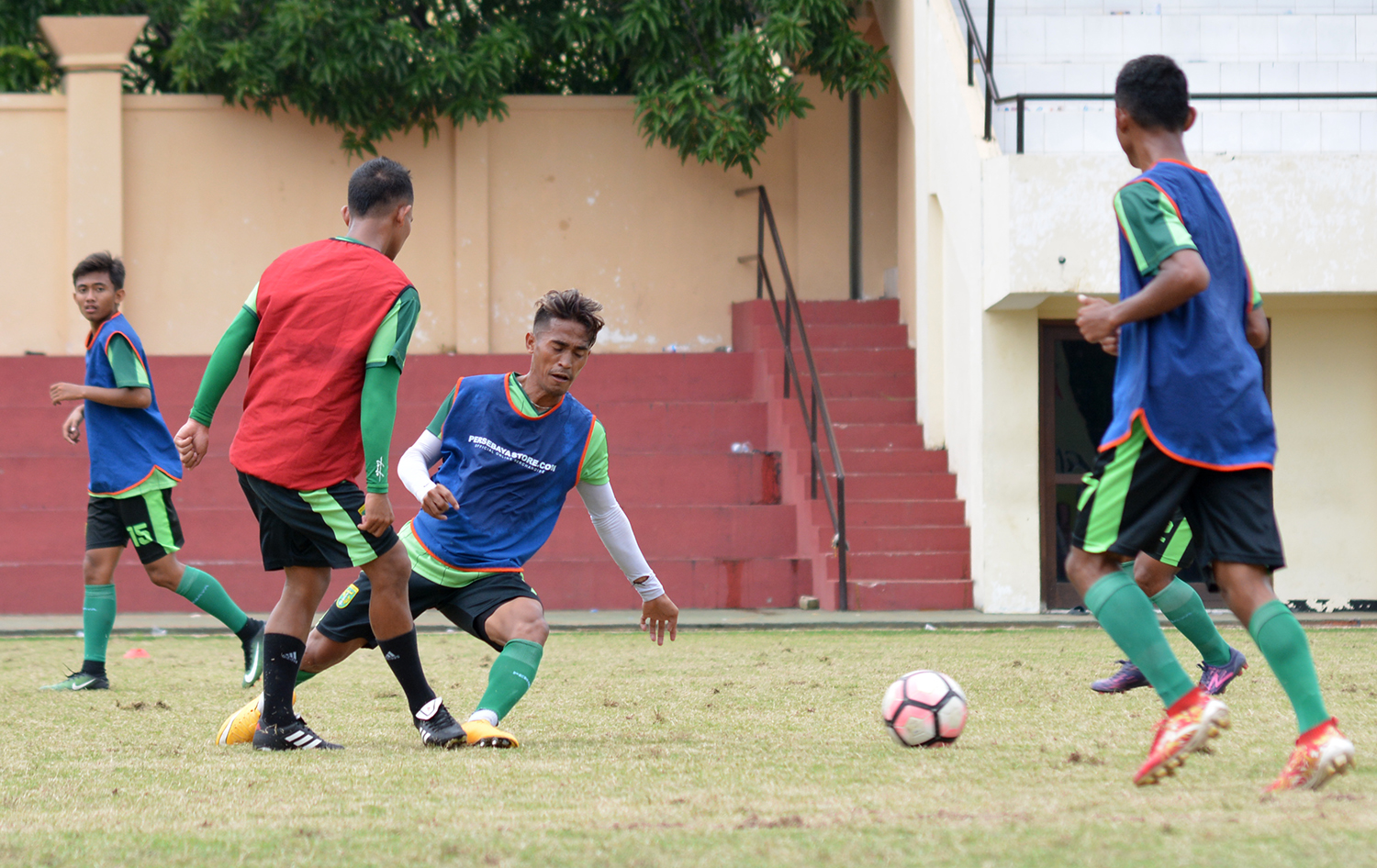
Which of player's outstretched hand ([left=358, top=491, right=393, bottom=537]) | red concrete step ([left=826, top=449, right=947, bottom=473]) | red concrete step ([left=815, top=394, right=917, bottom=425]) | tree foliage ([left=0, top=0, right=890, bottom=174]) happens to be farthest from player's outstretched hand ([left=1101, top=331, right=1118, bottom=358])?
tree foliage ([left=0, top=0, right=890, bottom=174])

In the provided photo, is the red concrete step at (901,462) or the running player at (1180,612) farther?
the red concrete step at (901,462)

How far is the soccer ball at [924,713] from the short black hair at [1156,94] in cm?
176

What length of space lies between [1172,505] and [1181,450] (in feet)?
0.45

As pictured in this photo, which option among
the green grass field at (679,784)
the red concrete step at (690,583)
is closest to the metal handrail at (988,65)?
the red concrete step at (690,583)

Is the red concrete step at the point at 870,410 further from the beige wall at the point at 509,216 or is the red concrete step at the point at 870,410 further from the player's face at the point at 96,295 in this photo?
the player's face at the point at 96,295

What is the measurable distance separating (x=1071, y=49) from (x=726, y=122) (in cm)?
333

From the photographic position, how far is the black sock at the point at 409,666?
4488 mm

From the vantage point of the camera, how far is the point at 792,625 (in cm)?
977

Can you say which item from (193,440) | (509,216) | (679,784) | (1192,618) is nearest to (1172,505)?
(679,784)

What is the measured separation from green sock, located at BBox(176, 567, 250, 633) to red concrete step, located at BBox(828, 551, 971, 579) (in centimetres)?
523

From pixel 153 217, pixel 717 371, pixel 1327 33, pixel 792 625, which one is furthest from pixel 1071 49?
pixel 153 217

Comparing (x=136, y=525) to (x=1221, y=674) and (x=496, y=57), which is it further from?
(x=496, y=57)

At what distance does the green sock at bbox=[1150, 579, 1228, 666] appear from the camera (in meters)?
5.11

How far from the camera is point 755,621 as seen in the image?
1009 cm
